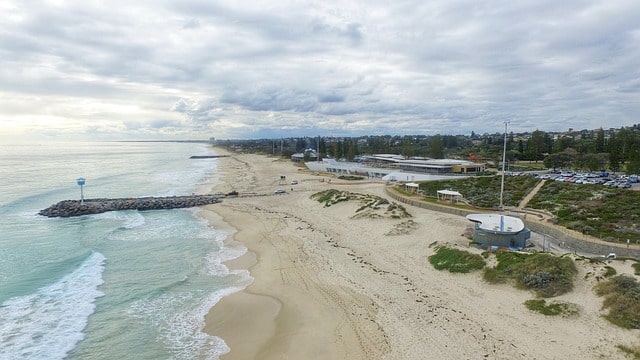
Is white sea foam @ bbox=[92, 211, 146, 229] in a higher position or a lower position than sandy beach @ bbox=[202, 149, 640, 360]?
lower

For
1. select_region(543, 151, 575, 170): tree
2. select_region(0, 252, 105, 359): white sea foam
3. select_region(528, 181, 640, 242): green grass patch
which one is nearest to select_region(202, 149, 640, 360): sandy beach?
select_region(0, 252, 105, 359): white sea foam

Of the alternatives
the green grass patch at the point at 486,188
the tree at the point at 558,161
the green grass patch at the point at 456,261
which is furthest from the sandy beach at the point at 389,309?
the tree at the point at 558,161

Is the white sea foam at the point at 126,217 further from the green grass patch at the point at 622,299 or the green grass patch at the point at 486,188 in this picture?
the green grass patch at the point at 622,299

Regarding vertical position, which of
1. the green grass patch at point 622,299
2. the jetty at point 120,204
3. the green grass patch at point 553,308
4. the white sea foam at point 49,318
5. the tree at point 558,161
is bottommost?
the white sea foam at point 49,318

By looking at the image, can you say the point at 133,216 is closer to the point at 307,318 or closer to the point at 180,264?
the point at 180,264

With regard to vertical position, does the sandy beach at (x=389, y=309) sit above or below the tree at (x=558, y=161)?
below

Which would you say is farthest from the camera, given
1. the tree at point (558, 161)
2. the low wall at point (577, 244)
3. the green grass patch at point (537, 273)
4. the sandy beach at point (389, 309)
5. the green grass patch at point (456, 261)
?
the tree at point (558, 161)

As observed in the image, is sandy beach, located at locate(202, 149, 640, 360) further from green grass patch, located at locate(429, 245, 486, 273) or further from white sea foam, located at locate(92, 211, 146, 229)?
white sea foam, located at locate(92, 211, 146, 229)
